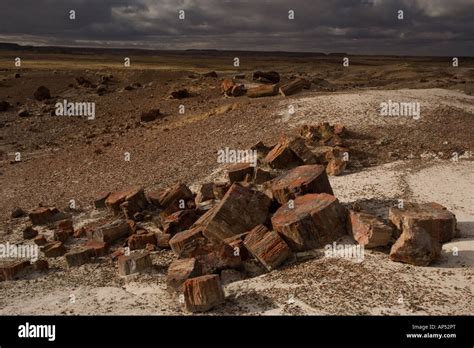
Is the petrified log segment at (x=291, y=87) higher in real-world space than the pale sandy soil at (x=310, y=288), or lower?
higher

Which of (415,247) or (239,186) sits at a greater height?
(239,186)

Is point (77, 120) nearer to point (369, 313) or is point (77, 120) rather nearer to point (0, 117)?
point (0, 117)

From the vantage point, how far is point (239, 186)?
10062 millimetres

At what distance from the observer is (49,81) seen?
38438 mm

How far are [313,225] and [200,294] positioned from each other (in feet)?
8.66

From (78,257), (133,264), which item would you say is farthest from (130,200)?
(133,264)

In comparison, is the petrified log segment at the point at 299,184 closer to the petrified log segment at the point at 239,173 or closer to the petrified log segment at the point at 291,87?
the petrified log segment at the point at 239,173

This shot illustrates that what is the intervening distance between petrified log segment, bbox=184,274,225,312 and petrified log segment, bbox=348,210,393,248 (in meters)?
2.89

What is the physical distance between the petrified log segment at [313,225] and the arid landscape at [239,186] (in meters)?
0.11

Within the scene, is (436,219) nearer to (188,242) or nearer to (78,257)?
(188,242)

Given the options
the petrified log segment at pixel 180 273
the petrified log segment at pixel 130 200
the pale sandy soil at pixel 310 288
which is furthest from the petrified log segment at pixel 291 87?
the petrified log segment at pixel 180 273

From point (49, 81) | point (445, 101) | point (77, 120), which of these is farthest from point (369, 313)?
point (49, 81)

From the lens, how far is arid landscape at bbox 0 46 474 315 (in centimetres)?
768

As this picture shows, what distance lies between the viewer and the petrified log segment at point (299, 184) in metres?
10.2
